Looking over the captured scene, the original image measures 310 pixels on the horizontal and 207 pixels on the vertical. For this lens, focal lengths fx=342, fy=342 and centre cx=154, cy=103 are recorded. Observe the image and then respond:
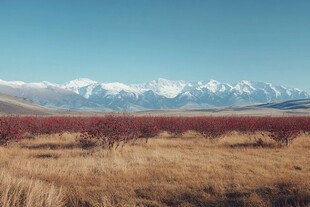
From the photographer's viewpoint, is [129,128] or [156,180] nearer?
[156,180]

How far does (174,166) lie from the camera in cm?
1441

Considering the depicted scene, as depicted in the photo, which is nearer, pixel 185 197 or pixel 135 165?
pixel 185 197

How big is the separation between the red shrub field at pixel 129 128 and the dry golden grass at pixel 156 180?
211 cm

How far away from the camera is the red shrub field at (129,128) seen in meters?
20.3

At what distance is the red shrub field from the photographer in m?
20.3

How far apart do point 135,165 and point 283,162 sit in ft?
22.4

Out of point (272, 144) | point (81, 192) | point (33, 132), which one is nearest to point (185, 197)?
point (81, 192)

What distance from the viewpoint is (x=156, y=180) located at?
39.3 ft

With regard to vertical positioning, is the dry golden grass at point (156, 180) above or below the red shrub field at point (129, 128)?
below

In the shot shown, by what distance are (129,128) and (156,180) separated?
10502 mm

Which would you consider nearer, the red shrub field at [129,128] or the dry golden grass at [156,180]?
the dry golden grass at [156,180]

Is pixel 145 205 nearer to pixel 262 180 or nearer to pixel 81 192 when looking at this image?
pixel 81 192

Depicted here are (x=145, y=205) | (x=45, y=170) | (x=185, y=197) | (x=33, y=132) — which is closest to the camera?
(x=145, y=205)

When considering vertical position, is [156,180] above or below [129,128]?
below
